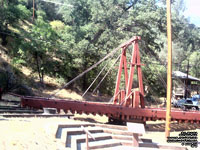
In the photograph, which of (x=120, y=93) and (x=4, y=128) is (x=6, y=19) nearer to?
(x=120, y=93)

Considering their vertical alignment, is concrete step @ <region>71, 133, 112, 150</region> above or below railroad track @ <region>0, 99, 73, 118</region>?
below

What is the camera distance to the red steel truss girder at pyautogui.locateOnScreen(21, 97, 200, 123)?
12008mm

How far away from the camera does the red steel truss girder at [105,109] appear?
39.4ft

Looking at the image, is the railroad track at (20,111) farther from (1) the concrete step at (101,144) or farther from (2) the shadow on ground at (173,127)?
(2) the shadow on ground at (173,127)

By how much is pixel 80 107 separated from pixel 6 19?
14.9 metres

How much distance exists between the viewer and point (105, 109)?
12586mm

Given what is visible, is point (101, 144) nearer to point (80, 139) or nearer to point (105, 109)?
point (80, 139)

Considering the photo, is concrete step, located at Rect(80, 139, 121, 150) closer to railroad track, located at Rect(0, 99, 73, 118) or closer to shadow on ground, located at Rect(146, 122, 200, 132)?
railroad track, located at Rect(0, 99, 73, 118)

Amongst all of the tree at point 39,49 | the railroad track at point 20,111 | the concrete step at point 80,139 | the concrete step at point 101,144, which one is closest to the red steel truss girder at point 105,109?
the railroad track at point 20,111

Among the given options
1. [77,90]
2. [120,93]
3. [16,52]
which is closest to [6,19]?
[16,52]

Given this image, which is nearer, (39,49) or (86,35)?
(39,49)

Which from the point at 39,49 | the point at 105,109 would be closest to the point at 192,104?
the point at 105,109

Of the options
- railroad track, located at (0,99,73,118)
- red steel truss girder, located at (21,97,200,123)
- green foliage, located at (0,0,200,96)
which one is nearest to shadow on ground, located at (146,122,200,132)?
red steel truss girder, located at (21,97,200,123)

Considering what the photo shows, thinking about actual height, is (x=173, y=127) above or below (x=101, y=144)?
below
